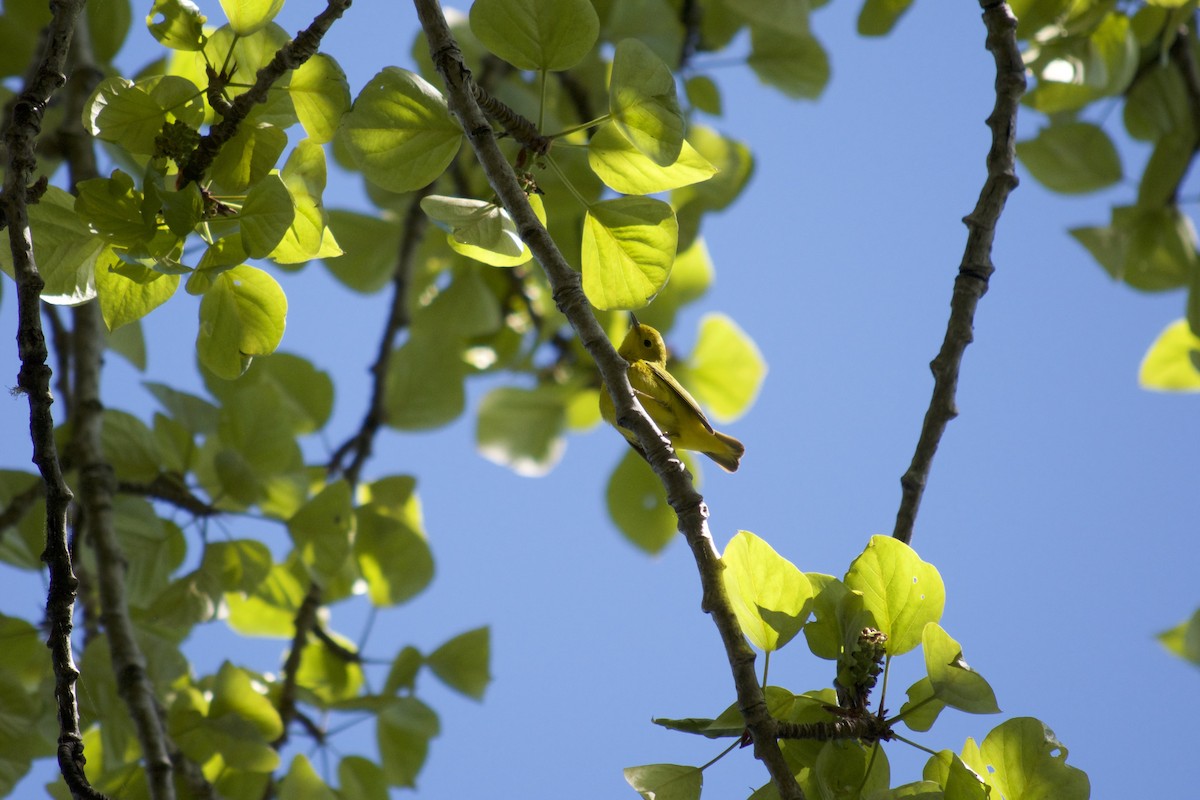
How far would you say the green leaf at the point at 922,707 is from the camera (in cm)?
85

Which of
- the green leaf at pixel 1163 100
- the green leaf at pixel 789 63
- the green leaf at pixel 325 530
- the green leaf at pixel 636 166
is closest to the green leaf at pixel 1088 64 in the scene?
the green leaf at pixel 1163 100

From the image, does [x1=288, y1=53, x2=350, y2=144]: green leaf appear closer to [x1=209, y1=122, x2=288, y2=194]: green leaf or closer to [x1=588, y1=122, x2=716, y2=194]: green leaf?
[x1=209, y1=122, x2=288, y2=194]: green leaf

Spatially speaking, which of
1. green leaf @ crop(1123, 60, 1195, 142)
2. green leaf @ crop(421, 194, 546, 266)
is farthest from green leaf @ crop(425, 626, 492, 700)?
green leaf @ crop(1123, 60, 1195, 142)

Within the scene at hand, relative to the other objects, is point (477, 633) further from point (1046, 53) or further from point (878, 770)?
point (1046, 53)

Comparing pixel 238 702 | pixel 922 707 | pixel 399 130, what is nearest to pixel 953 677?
pixel 922 707

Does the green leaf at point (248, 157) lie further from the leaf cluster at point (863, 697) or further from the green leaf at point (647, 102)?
the leaf cluster at point (863, 697)

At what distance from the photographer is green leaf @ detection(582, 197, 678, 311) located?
94 centimetres

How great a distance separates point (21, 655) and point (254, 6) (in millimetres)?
1158

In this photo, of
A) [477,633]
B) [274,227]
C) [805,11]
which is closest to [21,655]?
[477,633]

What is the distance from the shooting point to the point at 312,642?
198 cm

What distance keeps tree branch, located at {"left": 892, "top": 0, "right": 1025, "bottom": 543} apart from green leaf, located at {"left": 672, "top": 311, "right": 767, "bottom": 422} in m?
1.01

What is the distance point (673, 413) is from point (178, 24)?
36.0 inches

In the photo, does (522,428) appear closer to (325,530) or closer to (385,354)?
(385,354)

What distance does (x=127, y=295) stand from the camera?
3.06 ft
